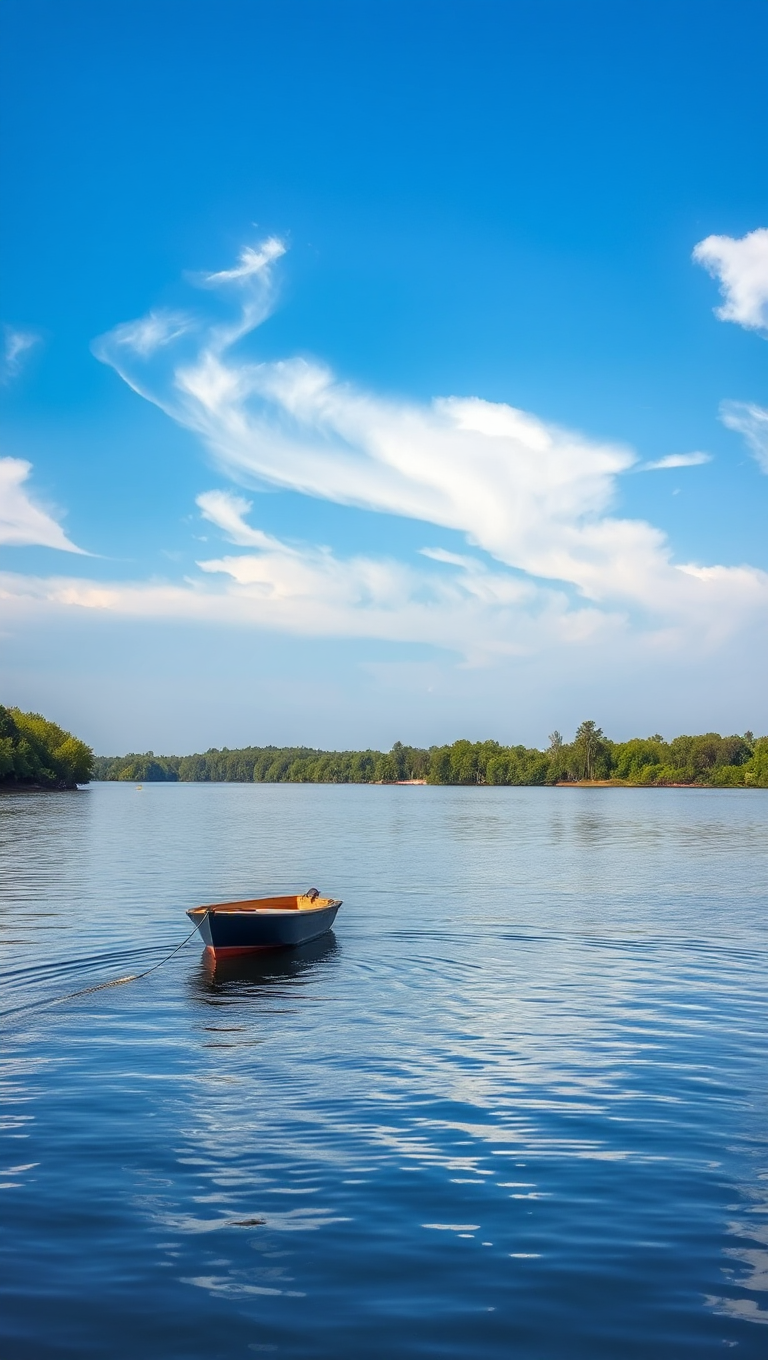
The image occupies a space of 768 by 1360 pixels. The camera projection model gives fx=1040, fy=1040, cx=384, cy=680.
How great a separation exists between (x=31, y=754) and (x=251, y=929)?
485ft

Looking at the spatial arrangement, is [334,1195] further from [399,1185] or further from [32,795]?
[32,795]

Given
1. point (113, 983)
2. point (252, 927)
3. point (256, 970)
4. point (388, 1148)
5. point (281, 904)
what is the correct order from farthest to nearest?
point (281, 904), point (252, 927), point (256, 970), point (113, 983), point (388, 1148)

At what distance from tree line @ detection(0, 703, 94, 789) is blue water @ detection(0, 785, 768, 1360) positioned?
126409 mm

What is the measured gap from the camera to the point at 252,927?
2683 cm

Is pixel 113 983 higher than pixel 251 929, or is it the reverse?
pixel 251 929

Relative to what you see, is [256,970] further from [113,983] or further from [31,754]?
[31,754]

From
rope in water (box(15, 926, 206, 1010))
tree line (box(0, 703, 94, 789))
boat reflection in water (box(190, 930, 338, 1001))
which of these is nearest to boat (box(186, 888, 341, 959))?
boat reflection in water (box(190, 930, 338, 1001))

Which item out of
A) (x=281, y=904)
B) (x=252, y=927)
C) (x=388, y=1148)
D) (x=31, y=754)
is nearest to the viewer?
(x=388, y=1148)

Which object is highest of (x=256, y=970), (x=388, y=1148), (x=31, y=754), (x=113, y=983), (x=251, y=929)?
(x=31, y=754)

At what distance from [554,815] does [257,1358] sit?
11883 centimetres

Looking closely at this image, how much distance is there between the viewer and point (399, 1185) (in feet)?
37.0

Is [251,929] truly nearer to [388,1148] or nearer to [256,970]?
[256,970]

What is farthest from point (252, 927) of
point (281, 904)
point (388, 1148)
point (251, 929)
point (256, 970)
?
point (388, 1148)

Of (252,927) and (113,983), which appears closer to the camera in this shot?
(113,983)
